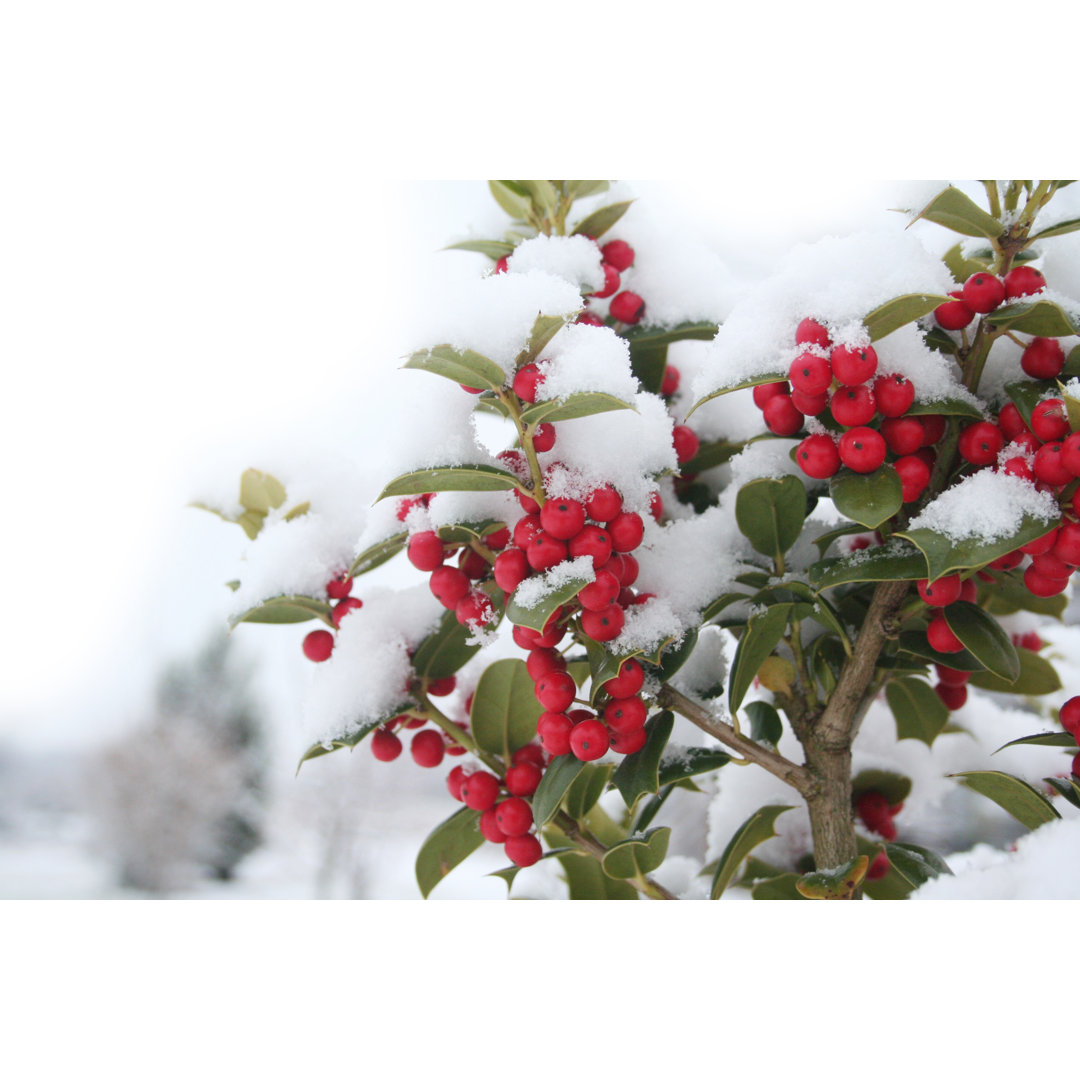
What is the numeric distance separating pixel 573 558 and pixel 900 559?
196 millimetres

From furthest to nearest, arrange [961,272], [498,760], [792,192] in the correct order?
[792,192] < [498,760] < [961,272]

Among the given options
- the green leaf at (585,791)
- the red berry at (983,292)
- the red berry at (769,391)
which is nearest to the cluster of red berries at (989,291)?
the red berry at (983,292)

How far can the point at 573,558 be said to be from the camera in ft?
1.65

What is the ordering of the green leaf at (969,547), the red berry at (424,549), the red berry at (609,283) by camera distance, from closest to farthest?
the green leaf at (969,547)
the red berry at (424,549)
the red berry at (609,283)

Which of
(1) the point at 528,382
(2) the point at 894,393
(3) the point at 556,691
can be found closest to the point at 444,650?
(3) the point at 556,691

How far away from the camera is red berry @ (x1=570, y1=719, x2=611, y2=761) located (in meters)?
0.53

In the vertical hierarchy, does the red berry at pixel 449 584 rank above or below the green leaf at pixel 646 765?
above

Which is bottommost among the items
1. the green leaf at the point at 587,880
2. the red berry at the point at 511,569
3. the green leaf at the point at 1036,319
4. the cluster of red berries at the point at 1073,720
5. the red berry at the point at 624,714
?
the green leaf at the point at 587,880

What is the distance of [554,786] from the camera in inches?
22.7

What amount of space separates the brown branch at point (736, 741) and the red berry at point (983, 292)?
1.00 feet

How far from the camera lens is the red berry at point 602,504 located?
0.50 meters

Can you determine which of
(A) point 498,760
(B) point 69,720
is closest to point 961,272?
(A) point 498,760

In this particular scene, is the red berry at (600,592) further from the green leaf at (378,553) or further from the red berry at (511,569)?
the green leaf at (378,553)
